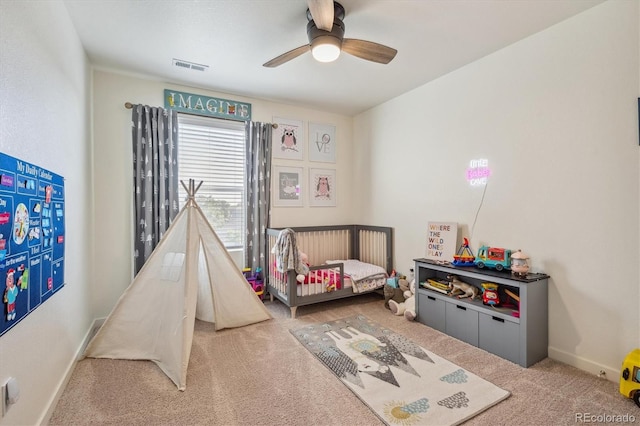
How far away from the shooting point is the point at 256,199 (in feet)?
12.4

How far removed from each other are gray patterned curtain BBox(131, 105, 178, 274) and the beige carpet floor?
4.23 ft

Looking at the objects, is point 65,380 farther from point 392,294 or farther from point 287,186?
point 392,294

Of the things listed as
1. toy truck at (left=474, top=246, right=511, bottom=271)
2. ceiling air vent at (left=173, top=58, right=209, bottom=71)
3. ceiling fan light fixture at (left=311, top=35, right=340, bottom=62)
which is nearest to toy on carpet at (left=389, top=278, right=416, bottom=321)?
toy truck at (left=474, top=246, right=511, bottom=271)

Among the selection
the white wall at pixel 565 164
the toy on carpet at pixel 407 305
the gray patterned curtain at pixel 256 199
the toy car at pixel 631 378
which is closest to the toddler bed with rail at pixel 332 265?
the gray patterned curtain at pixel 256 199

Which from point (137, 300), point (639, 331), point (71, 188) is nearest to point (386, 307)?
point (639, 331)

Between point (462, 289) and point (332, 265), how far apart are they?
4.44ft

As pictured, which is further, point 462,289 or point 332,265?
point 332,265

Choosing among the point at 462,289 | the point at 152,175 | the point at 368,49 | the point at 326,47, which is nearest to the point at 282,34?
the point at 326,47

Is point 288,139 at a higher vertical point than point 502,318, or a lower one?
higher

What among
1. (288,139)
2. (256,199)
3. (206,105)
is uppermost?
(206,105)

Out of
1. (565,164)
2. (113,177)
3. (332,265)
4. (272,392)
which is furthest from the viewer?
(332,265)

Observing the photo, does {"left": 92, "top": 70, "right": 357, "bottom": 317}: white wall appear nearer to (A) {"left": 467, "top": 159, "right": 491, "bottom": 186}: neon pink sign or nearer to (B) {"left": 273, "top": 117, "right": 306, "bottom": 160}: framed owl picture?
(B) {"left": 273, "top": 117, "right": 306, "bottom": 160}: framed owl picture

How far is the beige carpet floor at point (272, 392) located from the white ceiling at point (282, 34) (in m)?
2.61

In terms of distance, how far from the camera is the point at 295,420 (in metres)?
1.68
